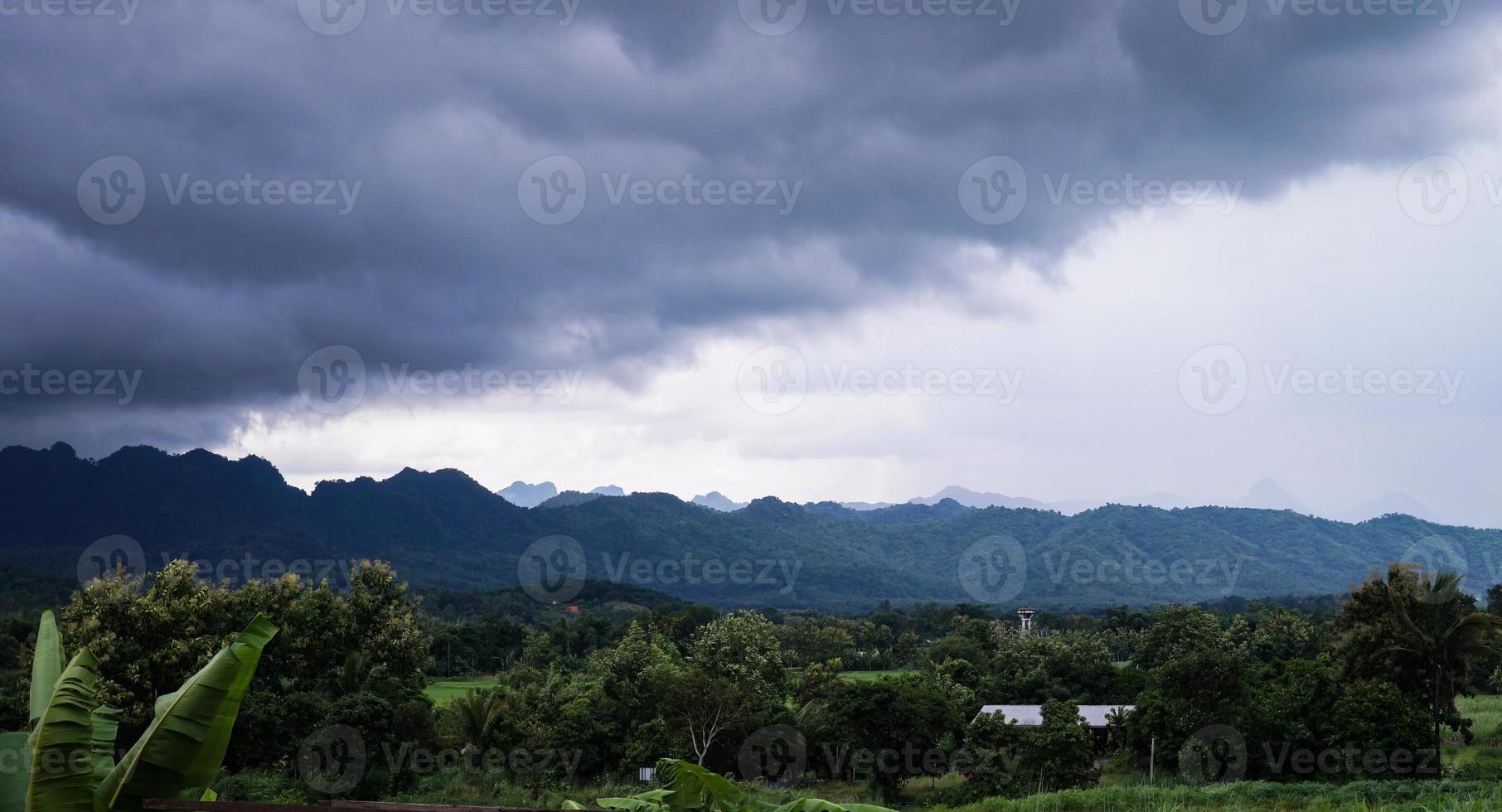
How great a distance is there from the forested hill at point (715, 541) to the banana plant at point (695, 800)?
142m

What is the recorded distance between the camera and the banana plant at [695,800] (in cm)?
317

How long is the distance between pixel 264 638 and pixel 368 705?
1899cm

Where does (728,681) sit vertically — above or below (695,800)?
below

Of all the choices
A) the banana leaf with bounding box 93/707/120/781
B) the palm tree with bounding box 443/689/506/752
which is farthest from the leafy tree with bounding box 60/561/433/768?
the banana leaf with bounding box 93/707/120/781

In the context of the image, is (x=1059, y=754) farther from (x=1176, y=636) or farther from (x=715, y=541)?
(x=715, y=541)

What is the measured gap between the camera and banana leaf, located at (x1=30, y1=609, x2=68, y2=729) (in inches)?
149

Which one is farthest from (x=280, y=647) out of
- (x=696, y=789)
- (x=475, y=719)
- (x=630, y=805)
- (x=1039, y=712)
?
(x=696, y=789)

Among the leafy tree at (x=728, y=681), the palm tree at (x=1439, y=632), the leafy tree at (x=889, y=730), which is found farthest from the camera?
the leafy tree at (x=728, y=681)

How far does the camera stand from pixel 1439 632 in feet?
59.3

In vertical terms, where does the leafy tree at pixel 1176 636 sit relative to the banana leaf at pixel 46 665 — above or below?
below

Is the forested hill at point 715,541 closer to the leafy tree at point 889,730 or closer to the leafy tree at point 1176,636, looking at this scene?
the leafy tree at point 1176,636

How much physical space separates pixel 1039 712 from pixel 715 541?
148217 millimetres

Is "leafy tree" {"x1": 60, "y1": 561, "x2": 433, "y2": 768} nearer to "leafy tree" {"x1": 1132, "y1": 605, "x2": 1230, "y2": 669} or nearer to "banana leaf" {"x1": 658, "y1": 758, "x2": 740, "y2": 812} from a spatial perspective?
"banana leaf" {"x1": 658, "y1": 758, "x2": 740, "y2": 812}

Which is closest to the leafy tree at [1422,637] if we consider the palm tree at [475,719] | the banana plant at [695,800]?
the banana plant at [695,800]
